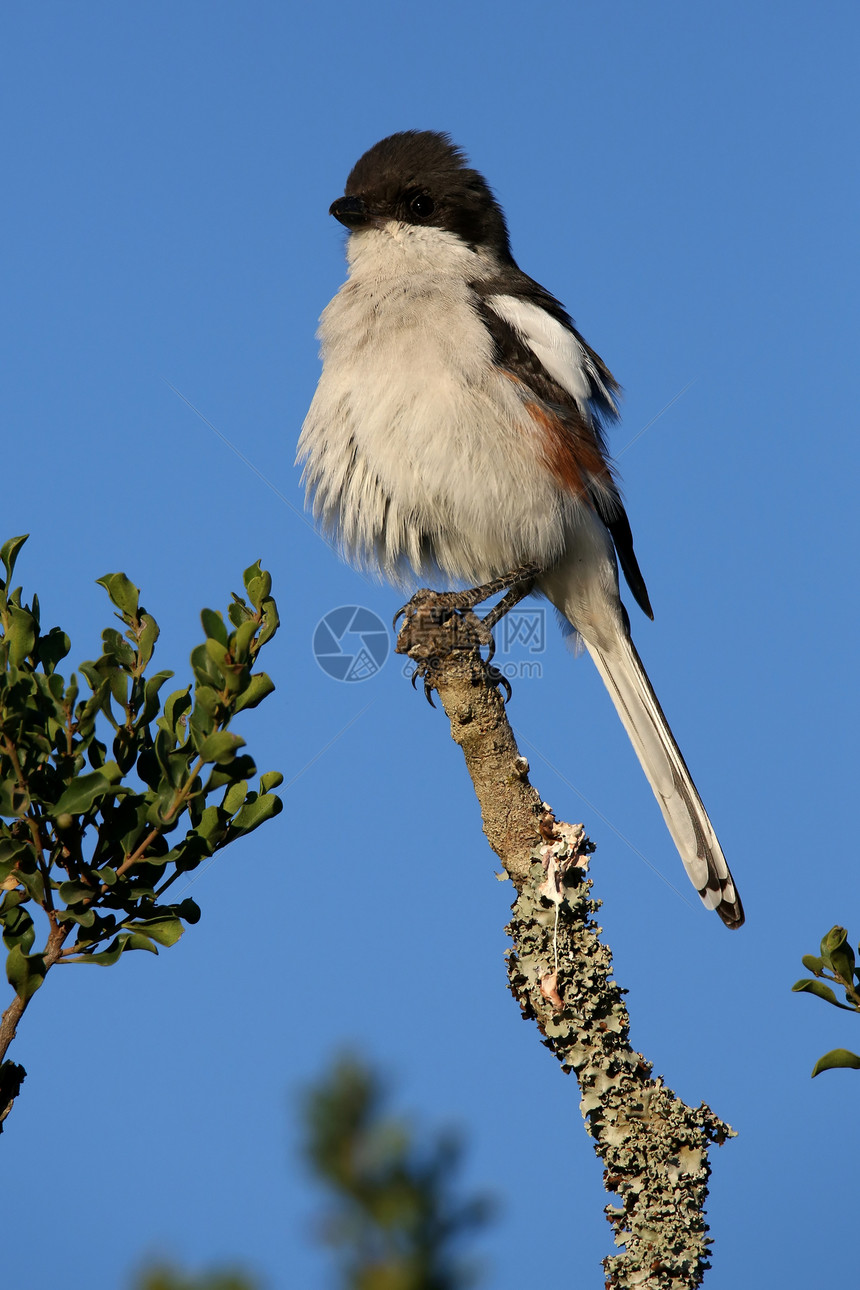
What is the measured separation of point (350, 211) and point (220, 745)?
151 inches

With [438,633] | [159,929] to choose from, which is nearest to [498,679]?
[438,633]

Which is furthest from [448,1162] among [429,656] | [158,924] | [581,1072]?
[429,656]

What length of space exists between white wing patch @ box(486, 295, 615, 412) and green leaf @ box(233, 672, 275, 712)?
303 centimetres

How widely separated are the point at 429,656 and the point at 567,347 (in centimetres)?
207

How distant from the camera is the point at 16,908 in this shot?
77.0 inches

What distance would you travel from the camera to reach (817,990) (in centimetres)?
204

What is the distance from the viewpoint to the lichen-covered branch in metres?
Result: 2.56

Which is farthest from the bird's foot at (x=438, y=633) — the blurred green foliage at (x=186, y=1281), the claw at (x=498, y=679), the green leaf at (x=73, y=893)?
the blurred green foliage at (x=186, y=1281)

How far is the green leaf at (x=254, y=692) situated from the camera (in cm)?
210

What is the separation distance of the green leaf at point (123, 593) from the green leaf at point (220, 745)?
1.37 feet

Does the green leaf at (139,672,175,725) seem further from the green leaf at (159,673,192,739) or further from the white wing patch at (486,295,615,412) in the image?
the white wing patch at (486,295,615,412)

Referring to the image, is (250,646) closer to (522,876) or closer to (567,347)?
(522,876)

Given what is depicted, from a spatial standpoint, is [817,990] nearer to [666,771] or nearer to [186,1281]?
[186,1281]

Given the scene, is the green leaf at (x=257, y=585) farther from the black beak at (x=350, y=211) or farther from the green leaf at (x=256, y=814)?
the black beak at (x=350, y=211)
